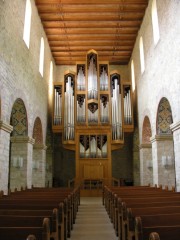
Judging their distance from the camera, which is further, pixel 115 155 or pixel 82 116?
pixel 115 155

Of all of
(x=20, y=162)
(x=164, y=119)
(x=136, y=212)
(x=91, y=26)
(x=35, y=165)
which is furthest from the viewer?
(x=91, y=26)

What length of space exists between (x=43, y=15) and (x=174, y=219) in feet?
44.0

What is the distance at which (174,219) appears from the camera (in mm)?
3967

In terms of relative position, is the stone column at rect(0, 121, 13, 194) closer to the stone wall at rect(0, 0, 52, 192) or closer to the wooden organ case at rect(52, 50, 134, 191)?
the stone wall at rect(0, 0, 52, 192)

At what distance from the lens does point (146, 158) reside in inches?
616

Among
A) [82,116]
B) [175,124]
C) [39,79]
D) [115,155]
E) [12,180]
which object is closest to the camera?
A: [175,124]

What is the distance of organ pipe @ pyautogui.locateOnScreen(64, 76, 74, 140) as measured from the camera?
17.1 metres

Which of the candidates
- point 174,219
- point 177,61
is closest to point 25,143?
point 177,61

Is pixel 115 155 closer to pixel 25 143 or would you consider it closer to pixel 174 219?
pixel 25 143

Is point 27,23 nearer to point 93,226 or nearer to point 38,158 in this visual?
point 38,158

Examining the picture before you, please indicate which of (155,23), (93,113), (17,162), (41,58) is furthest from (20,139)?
(155,23)

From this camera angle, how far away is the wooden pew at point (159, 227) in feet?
10.5

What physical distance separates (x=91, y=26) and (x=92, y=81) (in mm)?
3343

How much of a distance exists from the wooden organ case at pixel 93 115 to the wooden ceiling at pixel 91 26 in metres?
1.22
